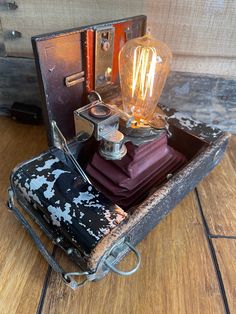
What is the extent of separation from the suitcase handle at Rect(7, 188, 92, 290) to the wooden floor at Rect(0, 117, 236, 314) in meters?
0.02

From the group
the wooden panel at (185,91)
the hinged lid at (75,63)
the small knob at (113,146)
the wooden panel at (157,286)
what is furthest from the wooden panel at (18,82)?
the wooden panel at (157,286)

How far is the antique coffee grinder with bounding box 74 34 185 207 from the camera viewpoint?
442 mm

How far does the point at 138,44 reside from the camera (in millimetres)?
503

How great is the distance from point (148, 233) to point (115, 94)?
0.29 m

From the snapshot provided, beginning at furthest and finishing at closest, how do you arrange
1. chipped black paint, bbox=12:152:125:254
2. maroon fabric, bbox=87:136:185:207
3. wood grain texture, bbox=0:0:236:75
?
wood grain texture, bbox=0:0:236:75 → maroon fabric, bbox=87:136:185:207 → chipped black paint, bbox=12:152:125:254

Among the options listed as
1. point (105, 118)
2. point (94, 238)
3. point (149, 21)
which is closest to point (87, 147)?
point (105, 118)

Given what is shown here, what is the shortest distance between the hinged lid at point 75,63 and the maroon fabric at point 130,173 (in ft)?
0.34

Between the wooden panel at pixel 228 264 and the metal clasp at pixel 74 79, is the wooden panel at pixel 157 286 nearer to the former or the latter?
the wooden panel at pixel 228 264

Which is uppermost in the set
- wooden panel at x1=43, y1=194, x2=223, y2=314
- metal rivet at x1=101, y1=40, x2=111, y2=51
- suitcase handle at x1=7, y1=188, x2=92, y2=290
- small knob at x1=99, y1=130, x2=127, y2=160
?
metal rivet at x1=101, y1=40, x2=111, y2=51

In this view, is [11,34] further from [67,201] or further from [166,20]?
[67,201]

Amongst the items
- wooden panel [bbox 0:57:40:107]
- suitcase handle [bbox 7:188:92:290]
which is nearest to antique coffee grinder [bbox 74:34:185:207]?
suitcase handle [bbox 7:188:92:290]

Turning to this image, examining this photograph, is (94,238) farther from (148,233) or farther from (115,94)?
(115,94)

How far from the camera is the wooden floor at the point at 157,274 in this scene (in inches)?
15.1

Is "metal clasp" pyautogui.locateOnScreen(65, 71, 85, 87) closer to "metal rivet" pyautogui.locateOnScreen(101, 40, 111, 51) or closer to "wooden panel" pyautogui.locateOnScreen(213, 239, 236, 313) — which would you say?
"metal rivet" pyautogui.locateOnScreen(101, 40, 111, 51)
